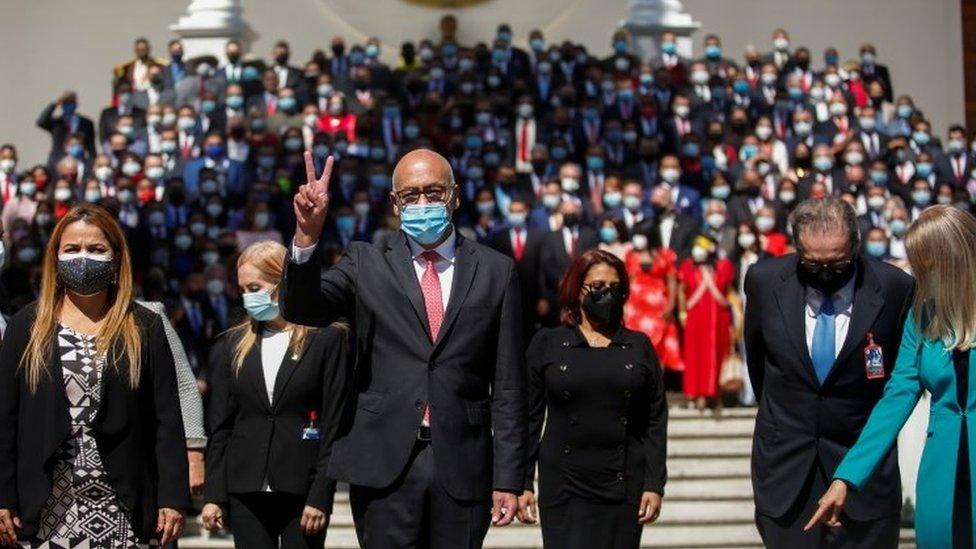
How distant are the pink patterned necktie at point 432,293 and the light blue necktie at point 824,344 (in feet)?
4.83

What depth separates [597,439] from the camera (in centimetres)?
833

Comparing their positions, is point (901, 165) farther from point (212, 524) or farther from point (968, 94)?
point (212, 524)

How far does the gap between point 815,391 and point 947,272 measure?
937 millimetres

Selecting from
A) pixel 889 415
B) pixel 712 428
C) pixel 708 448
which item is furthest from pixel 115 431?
pixel 712 428

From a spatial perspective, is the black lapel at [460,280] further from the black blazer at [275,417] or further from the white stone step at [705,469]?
the white stone step at [705,469]

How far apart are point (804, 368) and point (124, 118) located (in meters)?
14.4

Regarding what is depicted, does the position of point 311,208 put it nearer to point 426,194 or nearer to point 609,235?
point 426,194

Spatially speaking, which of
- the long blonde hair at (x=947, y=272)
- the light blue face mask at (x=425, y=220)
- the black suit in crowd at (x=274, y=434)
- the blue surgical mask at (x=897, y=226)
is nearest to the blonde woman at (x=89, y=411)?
the light blue face mask at (x=425, y=220)

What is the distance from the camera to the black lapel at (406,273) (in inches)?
265

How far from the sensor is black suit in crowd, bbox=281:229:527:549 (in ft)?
21.8

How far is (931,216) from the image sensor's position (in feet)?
21.5

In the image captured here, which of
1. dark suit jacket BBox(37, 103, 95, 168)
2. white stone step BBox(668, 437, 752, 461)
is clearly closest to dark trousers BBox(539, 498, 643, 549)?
white stone step BBox(668, 437, 752, 461)

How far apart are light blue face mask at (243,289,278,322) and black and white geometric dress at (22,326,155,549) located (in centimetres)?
143

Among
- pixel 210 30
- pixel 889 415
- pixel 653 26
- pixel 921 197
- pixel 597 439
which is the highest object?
pixel 653 26
